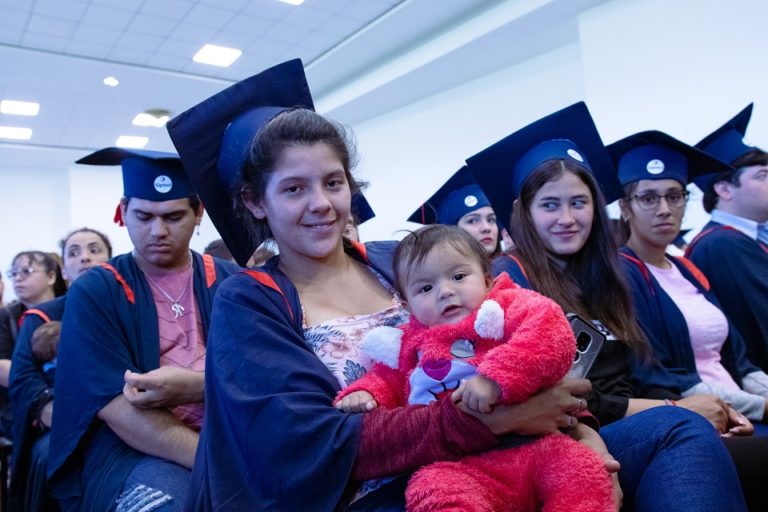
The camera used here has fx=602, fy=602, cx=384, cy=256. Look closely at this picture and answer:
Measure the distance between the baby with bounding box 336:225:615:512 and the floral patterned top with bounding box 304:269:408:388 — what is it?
2.0 inches

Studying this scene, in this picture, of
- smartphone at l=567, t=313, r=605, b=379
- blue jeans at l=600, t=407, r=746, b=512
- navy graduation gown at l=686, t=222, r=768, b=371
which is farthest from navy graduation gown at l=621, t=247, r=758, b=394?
blue jeans at l=600, t=407, r=746, b=512

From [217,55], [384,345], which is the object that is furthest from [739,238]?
[217,55]

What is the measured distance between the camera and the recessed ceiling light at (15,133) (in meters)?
9.63

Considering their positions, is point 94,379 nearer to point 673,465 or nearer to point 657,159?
point 673,465

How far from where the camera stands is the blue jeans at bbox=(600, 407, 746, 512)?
1.28 meters

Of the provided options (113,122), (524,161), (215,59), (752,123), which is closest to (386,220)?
(215,59)

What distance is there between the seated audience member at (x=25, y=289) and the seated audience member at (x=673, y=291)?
344cm

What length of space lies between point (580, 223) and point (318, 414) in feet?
4.23

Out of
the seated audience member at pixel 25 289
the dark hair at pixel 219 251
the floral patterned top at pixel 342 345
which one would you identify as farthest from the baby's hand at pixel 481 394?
the dark hair at pixel 219 251

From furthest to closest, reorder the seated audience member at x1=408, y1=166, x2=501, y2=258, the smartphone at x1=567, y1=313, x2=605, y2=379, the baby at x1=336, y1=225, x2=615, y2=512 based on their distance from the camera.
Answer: the seated audience member at x1=408, y1=166, x2=501, y2=258 < the smartphone at x1=567, y1=313, x2=605, y2=379 < the baby at x1=336, y1=225, x2=615, y2=512

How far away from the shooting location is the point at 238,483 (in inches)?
52.8

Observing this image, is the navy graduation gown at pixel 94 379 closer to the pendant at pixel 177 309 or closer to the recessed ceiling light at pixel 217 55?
the pendant at pixel 177 309

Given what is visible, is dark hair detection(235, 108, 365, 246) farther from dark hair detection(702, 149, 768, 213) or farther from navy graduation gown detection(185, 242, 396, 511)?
dark hair detection(702, 149, 768, 213)

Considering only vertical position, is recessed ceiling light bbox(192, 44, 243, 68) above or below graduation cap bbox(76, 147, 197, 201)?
above
